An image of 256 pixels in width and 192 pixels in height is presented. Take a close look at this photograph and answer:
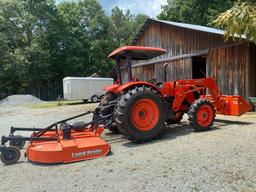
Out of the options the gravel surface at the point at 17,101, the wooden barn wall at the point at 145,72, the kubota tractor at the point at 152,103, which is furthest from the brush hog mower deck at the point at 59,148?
the gravel surface at the point at 17,101

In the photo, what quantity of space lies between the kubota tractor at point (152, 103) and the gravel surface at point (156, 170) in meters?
0.51

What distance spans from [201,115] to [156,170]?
3404 millimetres

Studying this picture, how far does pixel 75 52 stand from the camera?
39.6m

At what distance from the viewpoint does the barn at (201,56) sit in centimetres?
1243

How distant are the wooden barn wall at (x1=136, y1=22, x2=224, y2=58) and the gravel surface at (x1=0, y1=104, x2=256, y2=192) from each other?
8417 millimetres

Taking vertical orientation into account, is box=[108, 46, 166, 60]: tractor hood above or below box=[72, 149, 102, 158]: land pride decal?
above

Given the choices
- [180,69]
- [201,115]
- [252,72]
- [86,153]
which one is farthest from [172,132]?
[180,69]

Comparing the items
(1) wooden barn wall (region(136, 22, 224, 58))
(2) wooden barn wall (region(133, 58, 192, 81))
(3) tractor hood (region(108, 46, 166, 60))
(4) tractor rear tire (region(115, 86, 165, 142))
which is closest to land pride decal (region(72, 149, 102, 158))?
(4) tractor rear tire (region(115, 86, 165, 142))

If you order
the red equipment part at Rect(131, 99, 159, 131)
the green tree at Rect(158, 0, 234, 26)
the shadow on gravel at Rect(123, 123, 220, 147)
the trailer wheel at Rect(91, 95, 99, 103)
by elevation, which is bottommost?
the shadow on gravel at Rect(123, 123, 220, 147)

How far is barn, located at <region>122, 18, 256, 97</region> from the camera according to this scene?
12.4 m

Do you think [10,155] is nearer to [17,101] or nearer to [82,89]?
[82,89]

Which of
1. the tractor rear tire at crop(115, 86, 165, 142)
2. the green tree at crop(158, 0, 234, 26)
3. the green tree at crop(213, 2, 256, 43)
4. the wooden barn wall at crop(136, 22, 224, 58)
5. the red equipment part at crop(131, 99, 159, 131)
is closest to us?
the tractor rear tire at crop(115, 86, 165, 142)

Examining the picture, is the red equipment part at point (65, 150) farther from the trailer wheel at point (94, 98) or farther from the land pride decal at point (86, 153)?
the trailer wheel at point (94, 98)

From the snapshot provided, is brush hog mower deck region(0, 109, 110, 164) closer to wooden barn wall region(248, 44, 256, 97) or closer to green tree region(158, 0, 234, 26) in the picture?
wooden barn wall region(248, 44, 256, 97)
